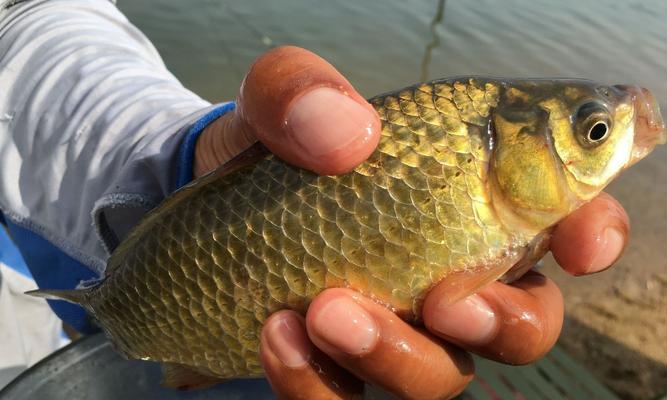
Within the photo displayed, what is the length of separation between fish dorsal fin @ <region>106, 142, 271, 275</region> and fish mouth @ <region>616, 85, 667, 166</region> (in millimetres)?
1031

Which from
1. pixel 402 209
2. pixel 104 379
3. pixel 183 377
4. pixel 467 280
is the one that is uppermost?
pixel 402 209

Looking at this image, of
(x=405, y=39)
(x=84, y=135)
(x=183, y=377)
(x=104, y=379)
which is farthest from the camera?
(x=405, y=39)

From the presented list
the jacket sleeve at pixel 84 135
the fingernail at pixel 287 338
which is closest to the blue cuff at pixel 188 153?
the jacket sleeve at pixel 84 135

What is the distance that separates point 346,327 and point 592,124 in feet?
2.76

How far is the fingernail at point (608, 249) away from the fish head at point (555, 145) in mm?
154

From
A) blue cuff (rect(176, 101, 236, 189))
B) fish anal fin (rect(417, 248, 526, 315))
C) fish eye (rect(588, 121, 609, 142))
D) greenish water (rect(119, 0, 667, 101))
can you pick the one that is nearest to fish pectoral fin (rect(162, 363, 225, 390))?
blue cuff (rect(176, 101, 236, 189))

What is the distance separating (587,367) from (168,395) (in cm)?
275

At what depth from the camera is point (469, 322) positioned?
1574 millimetres

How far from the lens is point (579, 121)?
4.94ft

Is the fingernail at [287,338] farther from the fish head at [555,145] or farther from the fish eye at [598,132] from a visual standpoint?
the fish eye at [598,132]

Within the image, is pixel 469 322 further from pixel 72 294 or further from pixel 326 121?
pixel 72 294

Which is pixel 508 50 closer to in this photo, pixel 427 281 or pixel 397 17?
pixel 397 17

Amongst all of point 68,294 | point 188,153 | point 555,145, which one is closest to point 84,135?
point 188,153

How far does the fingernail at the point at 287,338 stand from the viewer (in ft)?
4.86
